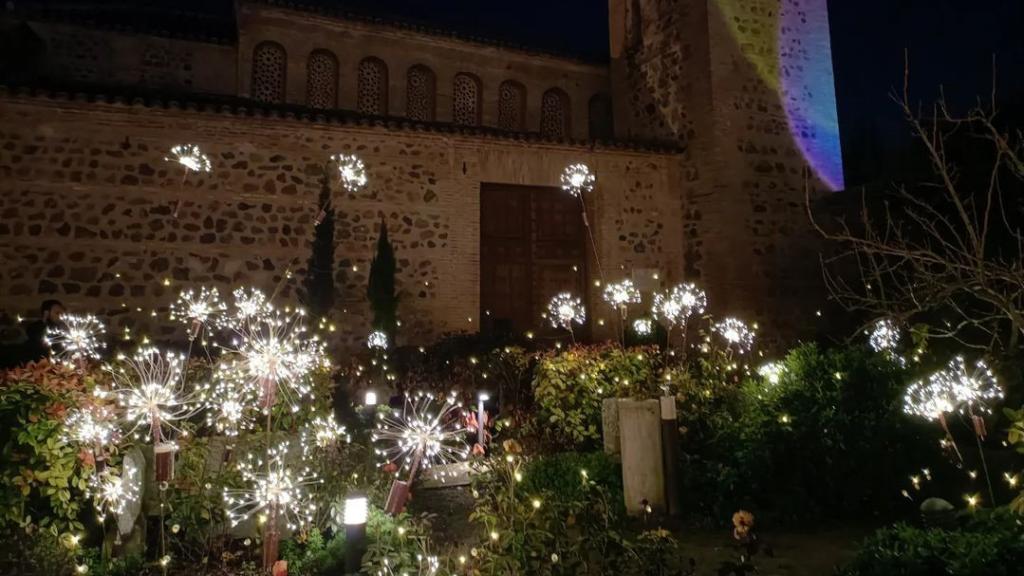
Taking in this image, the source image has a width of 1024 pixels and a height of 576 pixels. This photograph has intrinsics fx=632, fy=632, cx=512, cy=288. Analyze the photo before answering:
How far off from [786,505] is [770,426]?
0.73m

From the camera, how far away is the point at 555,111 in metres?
14.5

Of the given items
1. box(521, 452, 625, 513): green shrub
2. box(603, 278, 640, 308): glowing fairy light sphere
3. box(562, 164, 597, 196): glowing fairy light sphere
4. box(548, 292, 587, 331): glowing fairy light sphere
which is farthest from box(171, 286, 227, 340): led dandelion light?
box(603, 278, 640, 308): glowing fairy light sphere

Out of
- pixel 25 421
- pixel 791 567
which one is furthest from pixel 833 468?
pixel 25 421

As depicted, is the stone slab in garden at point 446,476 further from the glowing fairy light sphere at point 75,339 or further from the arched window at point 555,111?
the arched window at point 555,111

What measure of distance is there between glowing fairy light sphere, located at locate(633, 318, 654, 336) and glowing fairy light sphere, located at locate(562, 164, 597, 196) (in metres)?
2.39

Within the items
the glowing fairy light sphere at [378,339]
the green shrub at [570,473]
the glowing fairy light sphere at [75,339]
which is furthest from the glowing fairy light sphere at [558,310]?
the glowing fairy light sphere at [75,339]

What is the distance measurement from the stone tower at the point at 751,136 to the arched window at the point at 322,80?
6.44m

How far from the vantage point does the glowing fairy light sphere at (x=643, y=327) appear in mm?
10250

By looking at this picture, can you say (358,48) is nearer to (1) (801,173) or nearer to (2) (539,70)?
(2) (539,70)

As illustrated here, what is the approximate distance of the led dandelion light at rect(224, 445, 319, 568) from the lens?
4008 millimetres

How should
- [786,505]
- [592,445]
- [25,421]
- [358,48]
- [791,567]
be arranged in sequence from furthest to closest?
[358,48] → [592,445] → [786,505] → [791,567] → [25,421]

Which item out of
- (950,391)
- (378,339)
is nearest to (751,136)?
(950,391)

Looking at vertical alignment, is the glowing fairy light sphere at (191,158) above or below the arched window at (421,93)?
below

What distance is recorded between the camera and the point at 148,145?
8.58m
